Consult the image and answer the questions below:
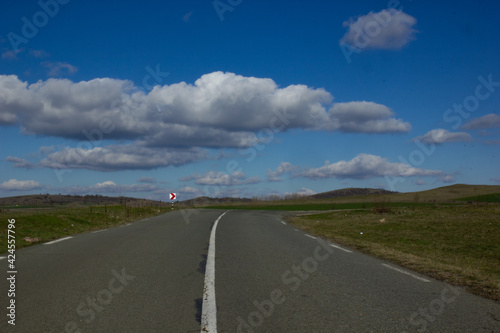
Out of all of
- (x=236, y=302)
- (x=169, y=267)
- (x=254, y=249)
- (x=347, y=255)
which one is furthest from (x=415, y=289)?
(x=254, y=249)

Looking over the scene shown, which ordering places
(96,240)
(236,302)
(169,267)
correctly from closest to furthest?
(236,302), (169,267), (96,240)

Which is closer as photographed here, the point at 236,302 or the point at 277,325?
the point at 277,325

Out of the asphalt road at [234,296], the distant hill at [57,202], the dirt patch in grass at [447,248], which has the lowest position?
the dirt patch in grass at [447,248]

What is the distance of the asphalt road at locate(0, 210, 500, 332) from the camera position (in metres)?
5.05

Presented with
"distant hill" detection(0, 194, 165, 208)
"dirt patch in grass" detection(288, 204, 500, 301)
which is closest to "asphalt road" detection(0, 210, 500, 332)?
"dirt patch in grass" detection(288, 204, 500, 301)

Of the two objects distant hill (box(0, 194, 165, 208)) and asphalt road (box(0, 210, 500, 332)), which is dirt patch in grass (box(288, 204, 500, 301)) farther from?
distant hill (box(0, 194, 165, 208))

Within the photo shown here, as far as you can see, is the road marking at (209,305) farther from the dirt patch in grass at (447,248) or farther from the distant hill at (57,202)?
the distant hill at (57,202)

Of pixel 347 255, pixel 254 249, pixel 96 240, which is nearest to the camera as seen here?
pixel 347 255

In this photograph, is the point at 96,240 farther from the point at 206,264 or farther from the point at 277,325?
the point at 277,325

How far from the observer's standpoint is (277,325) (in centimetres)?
504

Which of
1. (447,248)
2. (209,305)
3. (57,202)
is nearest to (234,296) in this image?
(209,305)

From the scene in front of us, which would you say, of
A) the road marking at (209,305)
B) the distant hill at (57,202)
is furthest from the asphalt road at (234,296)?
the distant hill at (57,202)

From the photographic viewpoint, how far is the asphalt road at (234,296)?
5051 mm

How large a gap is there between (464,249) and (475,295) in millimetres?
8576
